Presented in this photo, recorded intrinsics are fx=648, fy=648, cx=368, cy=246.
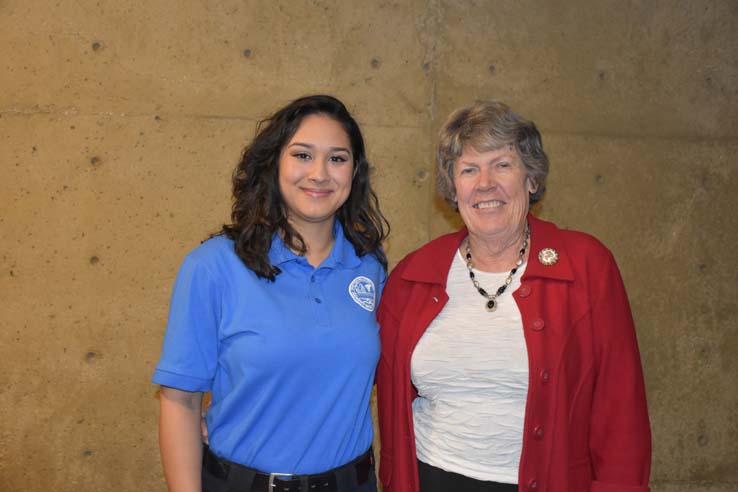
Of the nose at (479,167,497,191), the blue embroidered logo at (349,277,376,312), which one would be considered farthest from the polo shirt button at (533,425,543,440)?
the nose at (479,167,497,191)

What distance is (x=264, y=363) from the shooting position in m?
1.66

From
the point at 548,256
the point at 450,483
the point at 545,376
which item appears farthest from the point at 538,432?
the point at 548,256

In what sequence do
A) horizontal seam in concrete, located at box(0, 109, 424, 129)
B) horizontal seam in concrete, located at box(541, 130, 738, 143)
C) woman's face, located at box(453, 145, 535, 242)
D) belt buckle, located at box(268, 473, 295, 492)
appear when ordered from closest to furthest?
belt buckle, located at box(268, 473, 295, 492), woman's face, located at box(453, 145, 535, 242), horizontal seam in concrete, located at box(0, 109, 424, 129), horizontal seam in concrete, located at box(541, 130, 738, 143)

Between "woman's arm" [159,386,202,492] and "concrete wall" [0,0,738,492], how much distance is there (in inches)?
54.8

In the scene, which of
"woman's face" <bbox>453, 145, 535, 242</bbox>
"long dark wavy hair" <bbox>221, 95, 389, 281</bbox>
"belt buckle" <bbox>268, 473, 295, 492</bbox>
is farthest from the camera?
"woman's face" <bbox>453, 145, 535, 242</bbox>

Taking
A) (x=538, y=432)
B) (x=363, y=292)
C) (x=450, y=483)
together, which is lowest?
(x=450, y=483)

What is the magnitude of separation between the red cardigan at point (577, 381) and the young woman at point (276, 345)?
260mm

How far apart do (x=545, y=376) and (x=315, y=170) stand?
84 centimetres

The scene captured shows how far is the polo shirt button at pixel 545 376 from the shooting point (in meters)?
1.73

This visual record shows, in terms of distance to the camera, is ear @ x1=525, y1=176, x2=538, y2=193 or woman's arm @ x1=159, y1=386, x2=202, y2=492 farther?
ear @ x1=525, y1=176, x2=538, y2=193

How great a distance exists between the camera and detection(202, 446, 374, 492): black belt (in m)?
1.67

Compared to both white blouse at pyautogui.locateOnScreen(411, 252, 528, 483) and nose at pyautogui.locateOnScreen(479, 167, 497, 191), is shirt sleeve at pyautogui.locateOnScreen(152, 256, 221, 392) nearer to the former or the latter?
white blouse at pyautogui.locateOnScreen(411, 252, 528, 483)

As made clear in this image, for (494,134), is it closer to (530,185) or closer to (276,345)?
(530,185)

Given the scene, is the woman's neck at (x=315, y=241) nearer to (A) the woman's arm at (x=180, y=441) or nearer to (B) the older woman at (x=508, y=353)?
(B) the older woman at (x=508, y=353)
